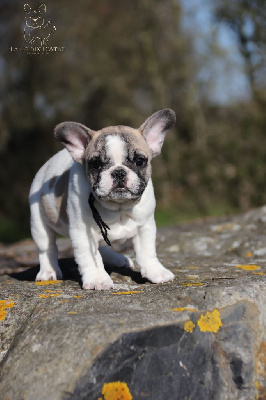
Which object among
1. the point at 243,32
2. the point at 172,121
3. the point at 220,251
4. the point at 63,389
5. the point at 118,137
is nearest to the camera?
the point at 63,389

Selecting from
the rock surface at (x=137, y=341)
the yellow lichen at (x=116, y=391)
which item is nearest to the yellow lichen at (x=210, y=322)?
the rock surface at (x=137, y=341)

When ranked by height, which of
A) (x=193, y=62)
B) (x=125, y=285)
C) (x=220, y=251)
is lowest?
(x=220, y=251)

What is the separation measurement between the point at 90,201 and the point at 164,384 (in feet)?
5.53

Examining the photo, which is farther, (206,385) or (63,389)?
(206,385)

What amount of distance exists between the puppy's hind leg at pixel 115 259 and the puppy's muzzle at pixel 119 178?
4.67 feet

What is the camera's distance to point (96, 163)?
412 cm

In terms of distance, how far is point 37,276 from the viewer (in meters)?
4.90

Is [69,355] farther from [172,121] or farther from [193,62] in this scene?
[193,62]

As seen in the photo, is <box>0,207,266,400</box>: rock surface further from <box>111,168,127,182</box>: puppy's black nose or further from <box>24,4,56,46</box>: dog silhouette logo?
<box>24,4,56,46</box>: dog silhouette logo

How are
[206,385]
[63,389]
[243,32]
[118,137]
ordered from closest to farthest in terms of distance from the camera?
[63,389] < [206,385] < [118,137] < [243,32]

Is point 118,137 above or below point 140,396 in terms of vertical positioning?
above

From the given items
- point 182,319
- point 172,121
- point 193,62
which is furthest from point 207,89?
point 182,319

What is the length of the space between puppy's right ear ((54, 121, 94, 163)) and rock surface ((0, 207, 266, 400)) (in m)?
1.22

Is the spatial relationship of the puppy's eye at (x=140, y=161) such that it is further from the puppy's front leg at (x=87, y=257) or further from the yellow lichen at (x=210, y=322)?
the yellow lichen at (x=210, y=322)
